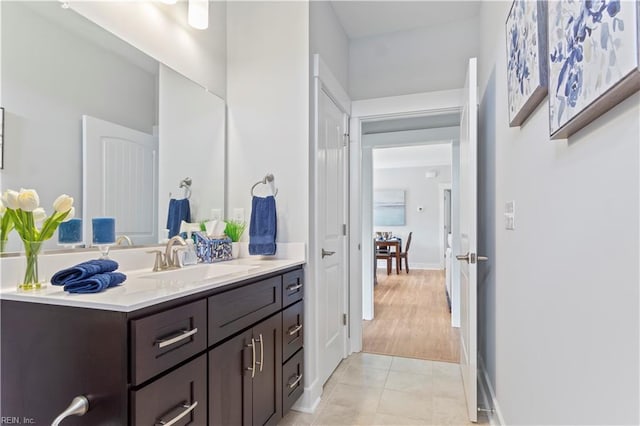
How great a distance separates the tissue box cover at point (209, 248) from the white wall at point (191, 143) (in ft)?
0.60

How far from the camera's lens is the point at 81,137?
1.39m

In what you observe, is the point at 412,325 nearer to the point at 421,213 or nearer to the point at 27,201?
the point at 27,201

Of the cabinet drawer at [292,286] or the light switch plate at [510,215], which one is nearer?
the light switch plate at [510,215]

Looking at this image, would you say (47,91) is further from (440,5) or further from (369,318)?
(369,318)

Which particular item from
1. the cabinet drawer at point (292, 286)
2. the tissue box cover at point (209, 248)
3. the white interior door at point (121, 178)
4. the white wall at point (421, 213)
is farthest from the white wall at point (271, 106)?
the white wall at point (421, 213)

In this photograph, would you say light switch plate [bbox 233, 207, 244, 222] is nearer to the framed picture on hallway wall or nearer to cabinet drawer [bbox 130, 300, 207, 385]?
cabinet drawer [bbox 130, 300, 207, 385]

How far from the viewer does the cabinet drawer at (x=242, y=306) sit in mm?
1261

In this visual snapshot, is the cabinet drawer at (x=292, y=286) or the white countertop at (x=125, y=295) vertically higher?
the white countertop at (x=125, y=295)

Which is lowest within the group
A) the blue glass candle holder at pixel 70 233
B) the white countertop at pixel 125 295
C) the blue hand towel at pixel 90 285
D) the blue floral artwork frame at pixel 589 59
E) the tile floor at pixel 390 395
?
the tile floor at pixel 390 395

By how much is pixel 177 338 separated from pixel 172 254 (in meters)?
0.73

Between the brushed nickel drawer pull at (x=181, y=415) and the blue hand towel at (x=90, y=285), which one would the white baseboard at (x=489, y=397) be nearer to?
the brushed nickel drawer pull at (x=181, y=415)

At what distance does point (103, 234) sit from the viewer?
1420mm

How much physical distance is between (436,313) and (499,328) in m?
2.45

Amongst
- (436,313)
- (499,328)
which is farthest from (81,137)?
(436,313)
